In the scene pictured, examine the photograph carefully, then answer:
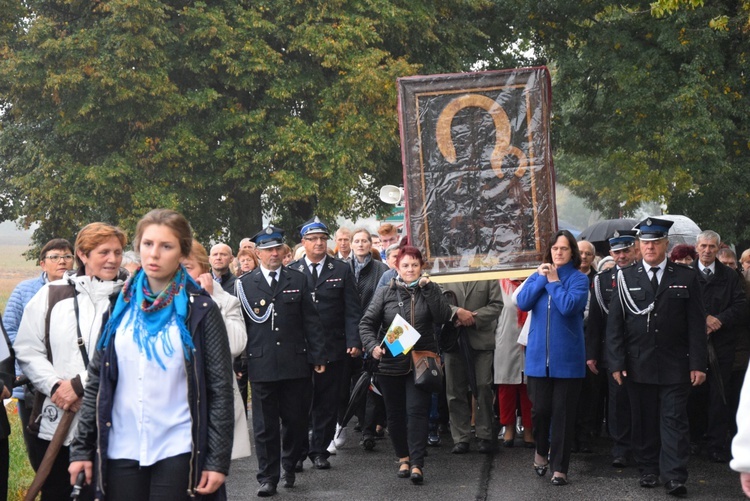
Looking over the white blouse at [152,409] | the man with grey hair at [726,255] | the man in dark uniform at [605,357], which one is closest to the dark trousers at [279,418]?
the man in dark uniform at [605,357]

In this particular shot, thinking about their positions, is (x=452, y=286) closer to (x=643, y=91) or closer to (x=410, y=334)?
(x=410, y=334)

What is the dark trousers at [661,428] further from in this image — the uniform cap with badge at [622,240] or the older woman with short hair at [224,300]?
the older woman with short hair at [224,300]

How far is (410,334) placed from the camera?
9367mm

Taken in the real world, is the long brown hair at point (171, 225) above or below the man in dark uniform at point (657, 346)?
above

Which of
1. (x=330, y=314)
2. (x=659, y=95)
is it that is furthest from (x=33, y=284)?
(x=659, y=95)

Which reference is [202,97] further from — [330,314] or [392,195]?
[330,314]

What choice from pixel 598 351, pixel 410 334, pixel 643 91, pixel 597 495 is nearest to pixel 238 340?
pixel 410 334

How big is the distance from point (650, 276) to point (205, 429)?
5.41 m

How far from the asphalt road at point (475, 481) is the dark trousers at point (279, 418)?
0.96 ft

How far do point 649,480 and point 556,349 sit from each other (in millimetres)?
1293

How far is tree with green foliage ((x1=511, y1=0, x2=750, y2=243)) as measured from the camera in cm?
2125

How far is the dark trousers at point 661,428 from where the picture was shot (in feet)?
28.8

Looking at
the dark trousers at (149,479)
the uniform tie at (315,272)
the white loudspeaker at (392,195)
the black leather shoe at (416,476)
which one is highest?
the white loudspeaker at (392,195)

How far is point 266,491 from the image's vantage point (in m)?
8.77
